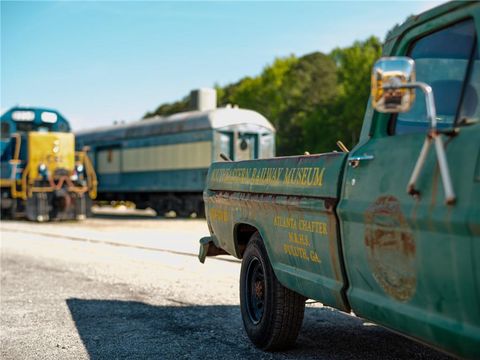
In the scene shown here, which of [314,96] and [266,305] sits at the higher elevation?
[314,96]

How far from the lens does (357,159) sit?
401 centimetres

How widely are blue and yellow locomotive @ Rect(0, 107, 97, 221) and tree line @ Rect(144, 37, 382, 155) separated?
30006 millimetres

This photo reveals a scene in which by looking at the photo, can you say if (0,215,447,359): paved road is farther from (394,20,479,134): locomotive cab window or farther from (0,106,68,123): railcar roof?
(0,106,68,123): railcar roof

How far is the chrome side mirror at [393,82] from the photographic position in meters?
3.10

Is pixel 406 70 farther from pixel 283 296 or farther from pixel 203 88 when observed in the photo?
pixel 203 88

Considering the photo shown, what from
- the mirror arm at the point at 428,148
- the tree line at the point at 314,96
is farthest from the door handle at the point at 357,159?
the tree line at the point at 314,96

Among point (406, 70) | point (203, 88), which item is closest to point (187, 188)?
point (203, 88)

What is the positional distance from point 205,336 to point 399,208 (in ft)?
10.2

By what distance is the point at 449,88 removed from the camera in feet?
12.3

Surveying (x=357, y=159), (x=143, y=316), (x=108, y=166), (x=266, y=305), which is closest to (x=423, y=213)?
(x=357, y=159)

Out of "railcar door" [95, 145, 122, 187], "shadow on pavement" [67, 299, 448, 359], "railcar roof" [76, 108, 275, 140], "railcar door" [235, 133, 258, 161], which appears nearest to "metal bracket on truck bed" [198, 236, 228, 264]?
"shadow on pavement" [67, 299, 448, 359]

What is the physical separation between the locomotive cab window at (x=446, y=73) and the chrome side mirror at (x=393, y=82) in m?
0.40

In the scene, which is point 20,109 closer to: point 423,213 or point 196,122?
point 196,122

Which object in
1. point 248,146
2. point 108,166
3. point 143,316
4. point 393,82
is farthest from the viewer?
point 108,166
